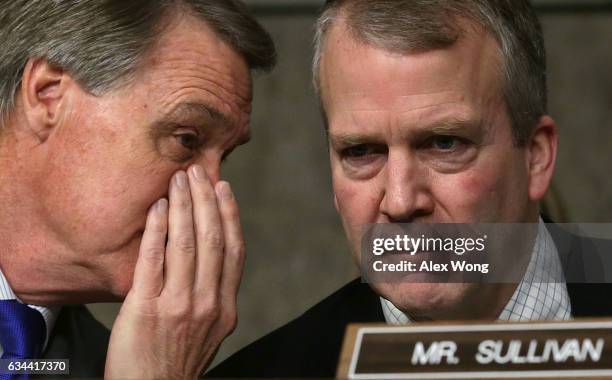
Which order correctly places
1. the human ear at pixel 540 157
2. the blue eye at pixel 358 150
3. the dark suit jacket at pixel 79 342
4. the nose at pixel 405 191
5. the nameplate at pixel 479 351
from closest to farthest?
the nameplate at pixel 479 351
the nose at pixel 405 191
the blue eye at pixel 358 150
the human ear at pixel 540 157
the dark suit jacket at pixel 79 342

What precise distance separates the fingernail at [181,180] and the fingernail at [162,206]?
0.15ft

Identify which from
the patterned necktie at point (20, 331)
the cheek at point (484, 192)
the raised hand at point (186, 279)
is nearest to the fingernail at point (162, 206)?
the raised hand at point (186, 279)

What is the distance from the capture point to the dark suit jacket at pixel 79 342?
2.67 metres

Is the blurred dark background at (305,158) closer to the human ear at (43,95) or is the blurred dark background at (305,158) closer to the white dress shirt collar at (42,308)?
the white dress shirt collar at (42,308)

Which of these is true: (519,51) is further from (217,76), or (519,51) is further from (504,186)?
(217,76)

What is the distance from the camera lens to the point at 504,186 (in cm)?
238

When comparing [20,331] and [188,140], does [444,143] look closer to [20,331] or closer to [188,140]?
[188,140]

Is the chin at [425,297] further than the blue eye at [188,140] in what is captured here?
No

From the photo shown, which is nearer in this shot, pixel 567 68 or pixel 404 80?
pixel 404 80

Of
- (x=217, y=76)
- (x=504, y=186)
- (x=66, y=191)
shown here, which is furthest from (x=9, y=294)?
(x=504, y=186)

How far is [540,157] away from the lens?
2.47 metres

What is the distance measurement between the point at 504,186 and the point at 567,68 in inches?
51.1

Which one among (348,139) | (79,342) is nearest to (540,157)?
(348,139)

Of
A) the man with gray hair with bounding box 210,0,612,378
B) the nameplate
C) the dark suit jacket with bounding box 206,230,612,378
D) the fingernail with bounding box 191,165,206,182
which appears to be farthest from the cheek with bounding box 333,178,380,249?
the nameplate
